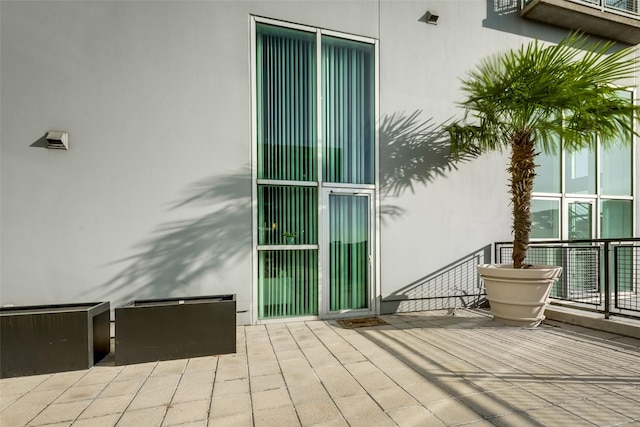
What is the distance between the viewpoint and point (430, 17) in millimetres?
4762

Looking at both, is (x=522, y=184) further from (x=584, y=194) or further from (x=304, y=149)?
(x=584, y=194)

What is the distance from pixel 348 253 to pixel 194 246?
2.06 metres

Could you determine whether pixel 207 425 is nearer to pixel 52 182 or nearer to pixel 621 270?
pixel 52 182

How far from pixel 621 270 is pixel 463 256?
2001 mm

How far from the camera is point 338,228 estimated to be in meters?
4.43

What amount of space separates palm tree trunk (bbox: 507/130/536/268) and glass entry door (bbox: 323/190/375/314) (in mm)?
1885

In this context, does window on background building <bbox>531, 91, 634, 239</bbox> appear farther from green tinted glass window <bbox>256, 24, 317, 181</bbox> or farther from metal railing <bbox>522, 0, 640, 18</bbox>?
green tinted glass window <bbox>256, 24, 317, 181</bbox>

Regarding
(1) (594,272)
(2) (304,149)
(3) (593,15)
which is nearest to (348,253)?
(2) (304,149)

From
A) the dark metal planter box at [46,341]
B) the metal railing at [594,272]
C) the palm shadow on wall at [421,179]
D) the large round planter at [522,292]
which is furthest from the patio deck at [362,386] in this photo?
the palm shadow on wall at [421,179]

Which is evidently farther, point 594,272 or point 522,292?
point 594,272

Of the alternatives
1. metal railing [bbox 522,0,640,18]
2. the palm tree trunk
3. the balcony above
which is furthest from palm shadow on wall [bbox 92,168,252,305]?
metal railing [bbox 522,0,640,18]

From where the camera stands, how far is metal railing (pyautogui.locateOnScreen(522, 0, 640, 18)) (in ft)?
17.9

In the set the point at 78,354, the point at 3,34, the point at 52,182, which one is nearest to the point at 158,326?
the point at 78,354

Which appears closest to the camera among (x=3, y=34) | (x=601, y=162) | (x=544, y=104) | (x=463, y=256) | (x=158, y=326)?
(x=158, y=326)
